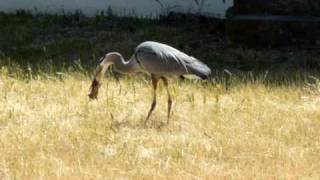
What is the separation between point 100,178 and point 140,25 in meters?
5.63

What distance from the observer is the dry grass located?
236 inches

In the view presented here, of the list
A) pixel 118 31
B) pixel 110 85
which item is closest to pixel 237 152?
pixel 110 85

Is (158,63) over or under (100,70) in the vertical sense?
over

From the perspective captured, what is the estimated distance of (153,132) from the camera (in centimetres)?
684

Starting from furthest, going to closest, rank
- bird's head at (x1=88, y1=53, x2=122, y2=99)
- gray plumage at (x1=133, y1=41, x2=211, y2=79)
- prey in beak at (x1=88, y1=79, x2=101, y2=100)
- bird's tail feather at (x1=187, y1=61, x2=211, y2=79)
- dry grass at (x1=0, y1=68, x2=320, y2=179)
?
1. prey in beak at (x1=88, y1=79, x2=101, y2=100)
2. bird's head at (x1=88, y1=53, x2=122, y2=99)
3. bird's tail feather at (x1=187, y1=61, x2=211, y2=79)
4. gray plumage at (x1=133, y1=41, x2=211, y2=79)
5. dry grass at (x1=0, y1=68, x2=320, y2=179)

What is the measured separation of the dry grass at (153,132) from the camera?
599cm

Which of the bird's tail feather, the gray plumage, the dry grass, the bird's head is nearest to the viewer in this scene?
the dry grass

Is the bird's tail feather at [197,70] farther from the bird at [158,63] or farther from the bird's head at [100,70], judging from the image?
the bird's head at [100,70]

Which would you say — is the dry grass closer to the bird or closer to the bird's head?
the bird's head

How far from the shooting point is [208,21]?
11.5 m

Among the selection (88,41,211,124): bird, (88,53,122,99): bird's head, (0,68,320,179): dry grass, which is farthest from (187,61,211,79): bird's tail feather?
(88,53,122,99): bird's head

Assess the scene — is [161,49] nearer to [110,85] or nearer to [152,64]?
[152,64]

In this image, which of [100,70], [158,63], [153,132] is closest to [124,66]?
[100,70]

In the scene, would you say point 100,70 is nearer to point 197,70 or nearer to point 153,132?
point 153,132
